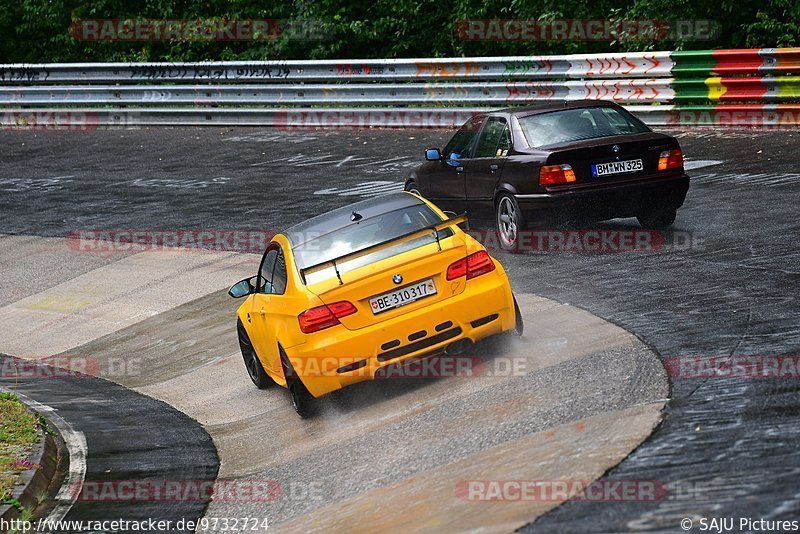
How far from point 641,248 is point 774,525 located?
7.37m

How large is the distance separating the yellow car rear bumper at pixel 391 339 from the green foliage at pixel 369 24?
15.3 metres

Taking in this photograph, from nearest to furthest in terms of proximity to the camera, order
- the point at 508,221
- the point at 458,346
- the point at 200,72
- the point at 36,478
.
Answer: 1. the point at 36,478
2. the point at 458,346
3. the point at 508,221
4. the point at 200,72

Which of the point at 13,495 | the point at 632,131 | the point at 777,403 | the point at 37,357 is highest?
the point at 632,131

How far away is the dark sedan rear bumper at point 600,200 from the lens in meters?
12.2

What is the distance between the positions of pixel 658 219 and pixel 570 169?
1.64m

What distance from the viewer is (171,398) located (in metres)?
11.3

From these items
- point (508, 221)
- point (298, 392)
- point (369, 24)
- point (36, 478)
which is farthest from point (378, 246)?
point (369, 24)

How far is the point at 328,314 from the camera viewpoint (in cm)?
886

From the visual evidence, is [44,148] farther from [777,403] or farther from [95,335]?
[777,403]

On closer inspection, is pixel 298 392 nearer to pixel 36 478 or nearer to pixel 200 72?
pixel 36 478

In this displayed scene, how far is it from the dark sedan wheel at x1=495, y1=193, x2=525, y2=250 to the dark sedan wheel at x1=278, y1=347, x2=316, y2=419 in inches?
161

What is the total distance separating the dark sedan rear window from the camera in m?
12.6

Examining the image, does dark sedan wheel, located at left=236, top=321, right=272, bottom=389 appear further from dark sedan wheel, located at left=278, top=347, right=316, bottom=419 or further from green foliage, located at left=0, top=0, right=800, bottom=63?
green foliage, located at left=0, top=0, right=800, bottom=63

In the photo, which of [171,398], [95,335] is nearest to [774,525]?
[171,398]
